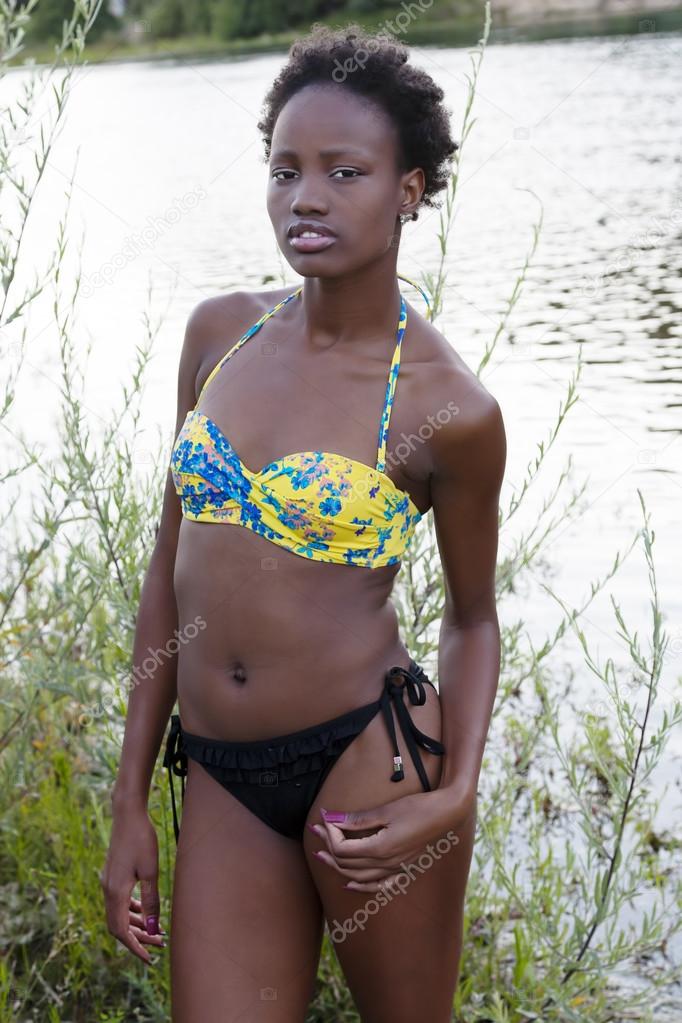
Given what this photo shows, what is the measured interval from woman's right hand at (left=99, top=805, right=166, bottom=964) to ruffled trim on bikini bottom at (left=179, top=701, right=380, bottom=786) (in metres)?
0.20

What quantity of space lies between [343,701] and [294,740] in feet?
0.33

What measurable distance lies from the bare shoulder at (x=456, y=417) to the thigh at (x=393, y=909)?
16.5 inches

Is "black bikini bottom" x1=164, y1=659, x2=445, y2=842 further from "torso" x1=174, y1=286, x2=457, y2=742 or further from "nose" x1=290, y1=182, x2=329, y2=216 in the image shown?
"nose" x1=290, y1=182, x2=329, y2=216

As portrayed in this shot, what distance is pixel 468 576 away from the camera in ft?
7.55

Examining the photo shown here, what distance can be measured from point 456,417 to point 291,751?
1.94 ft

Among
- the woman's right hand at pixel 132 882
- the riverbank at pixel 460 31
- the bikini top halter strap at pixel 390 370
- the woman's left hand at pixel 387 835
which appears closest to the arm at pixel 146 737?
the woman's right hand at pixel 132 882

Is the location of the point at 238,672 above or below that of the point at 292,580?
below

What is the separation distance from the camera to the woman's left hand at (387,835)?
2.07 metres

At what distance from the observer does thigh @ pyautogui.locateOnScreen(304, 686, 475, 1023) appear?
2.15 metres

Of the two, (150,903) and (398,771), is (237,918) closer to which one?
(150,903)

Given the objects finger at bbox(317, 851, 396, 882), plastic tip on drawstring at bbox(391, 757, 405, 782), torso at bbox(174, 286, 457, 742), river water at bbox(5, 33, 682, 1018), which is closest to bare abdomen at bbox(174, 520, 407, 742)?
torso at bbox(174, 286, 457, 742)

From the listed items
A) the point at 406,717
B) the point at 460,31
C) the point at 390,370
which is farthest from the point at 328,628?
the point at 460,31

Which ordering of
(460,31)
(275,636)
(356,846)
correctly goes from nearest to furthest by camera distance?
(356,846)
(275,636)
(460,31)

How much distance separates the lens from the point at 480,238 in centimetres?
1015
